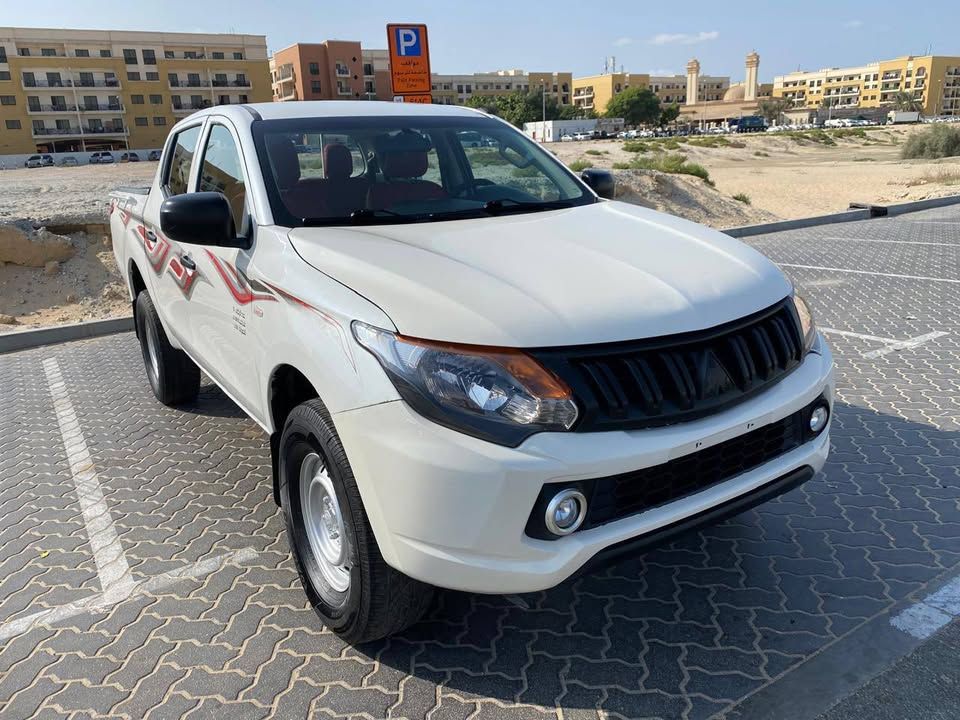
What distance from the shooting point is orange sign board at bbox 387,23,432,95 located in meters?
10.4

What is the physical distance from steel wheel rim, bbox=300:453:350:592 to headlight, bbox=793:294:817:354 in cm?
183

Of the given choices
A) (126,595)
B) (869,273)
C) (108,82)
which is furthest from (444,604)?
(108,82)

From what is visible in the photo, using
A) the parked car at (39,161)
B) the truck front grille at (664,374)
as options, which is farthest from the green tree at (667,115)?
the truck front grille at (664,374)

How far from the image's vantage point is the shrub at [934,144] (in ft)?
125

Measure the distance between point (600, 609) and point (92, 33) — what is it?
9253 centimetres

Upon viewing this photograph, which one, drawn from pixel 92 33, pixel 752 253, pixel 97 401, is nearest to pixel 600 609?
pixel 752 253

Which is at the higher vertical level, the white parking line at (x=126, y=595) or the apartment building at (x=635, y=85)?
the apartment building at (x=635, y=85)

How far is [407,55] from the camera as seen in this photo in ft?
34.3

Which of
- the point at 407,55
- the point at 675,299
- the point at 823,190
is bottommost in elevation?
the point at 823,190

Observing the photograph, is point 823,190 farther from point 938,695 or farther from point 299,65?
point 299,65

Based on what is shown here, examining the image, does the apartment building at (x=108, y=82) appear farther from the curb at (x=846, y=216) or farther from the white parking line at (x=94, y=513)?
the white parking line at (x=94, y=513)

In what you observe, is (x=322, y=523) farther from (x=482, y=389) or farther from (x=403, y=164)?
(x=403, y=164)

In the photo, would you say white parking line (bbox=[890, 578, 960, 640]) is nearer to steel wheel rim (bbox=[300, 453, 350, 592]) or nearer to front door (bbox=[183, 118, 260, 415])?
steel wheel rim (bbox=[300, 453, 350, 592])

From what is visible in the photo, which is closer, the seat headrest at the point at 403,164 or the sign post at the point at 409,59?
the seat headrest at the point at 403,164
